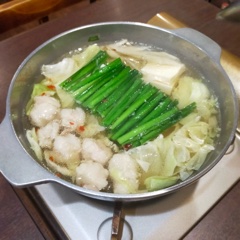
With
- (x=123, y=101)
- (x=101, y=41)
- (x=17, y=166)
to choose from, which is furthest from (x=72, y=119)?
(x=101, y=41)

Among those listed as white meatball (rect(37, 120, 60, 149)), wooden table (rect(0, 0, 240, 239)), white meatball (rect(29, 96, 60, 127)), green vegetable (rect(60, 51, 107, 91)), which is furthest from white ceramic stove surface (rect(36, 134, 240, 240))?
green vegetable (rect(60, 51, 107, 91))

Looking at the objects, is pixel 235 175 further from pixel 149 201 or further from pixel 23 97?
pixel 23 97

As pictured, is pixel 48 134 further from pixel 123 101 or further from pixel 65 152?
pixel 123 101

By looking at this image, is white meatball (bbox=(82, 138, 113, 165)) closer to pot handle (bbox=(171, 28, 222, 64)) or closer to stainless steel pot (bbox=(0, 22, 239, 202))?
stainless steel pot (bbox=(0, 22, 239, 202))

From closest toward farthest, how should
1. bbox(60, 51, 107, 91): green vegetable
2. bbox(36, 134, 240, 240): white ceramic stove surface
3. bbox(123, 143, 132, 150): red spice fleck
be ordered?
bbox(36, 134, 240, 240): white ceramic stove surface < bbox(123, 143, 132, 150): red spice fleck < bbox(60, 51, 107, 91): green vegetable

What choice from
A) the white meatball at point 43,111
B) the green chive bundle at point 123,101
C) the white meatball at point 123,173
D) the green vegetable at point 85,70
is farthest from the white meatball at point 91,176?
the green vegetable at point 85,70

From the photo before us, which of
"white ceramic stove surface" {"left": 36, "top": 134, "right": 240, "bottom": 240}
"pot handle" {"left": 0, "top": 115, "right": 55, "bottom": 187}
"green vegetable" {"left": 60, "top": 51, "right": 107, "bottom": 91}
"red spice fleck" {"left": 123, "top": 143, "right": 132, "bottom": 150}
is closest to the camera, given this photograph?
"pot handle" {"left": 0, "top": 115, "right": 55, "bottom": 187}
